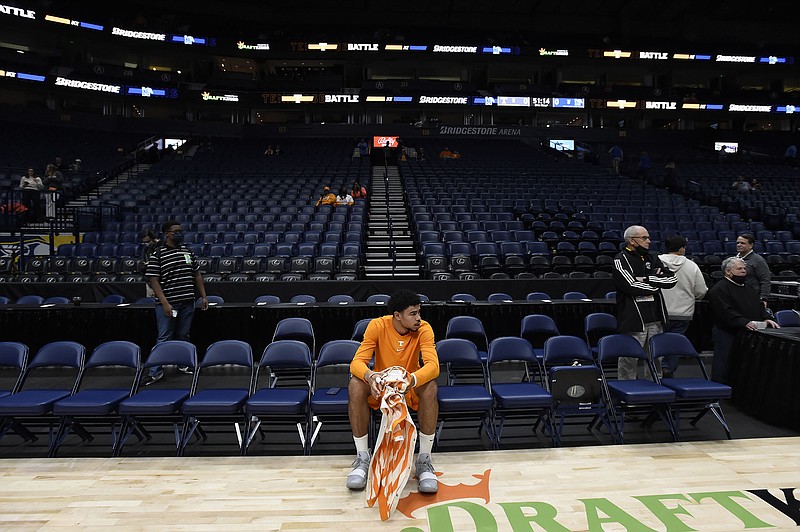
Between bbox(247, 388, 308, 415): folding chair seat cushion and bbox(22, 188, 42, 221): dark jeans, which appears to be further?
bbox(22, 188, 42, 221): dark jeans

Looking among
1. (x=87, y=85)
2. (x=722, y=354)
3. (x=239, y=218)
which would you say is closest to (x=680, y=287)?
(x=722, y=354)

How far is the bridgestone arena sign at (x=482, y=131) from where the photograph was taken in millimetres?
26438

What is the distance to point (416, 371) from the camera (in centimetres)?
354

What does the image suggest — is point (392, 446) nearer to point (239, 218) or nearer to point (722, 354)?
point (722, 354)


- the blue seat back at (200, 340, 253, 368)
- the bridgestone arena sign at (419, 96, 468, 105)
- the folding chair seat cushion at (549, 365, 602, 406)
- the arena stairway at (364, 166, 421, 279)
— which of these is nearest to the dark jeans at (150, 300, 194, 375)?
the blue seat back at (200, 340, 253, 368)

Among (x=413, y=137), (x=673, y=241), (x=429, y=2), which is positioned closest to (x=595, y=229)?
(x=673, y=241)

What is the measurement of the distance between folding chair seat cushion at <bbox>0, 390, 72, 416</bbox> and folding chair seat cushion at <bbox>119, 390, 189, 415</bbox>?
1.85 feet

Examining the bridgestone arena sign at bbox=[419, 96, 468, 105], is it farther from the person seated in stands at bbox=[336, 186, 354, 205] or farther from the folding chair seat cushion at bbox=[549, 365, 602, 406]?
the folding chair seat cushion at bbox=[549, 365, 602, 406]

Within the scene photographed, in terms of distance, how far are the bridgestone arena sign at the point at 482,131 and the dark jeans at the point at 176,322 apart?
2241 centimetres

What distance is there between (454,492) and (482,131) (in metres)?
25.2

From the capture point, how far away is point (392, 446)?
10.8ft

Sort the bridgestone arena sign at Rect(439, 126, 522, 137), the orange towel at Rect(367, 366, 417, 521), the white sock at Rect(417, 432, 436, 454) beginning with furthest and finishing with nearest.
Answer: the bridgestone arena sign at Rect(439, 126, 522, 137)
the white sock at Rect(417, 432, 436, 454)
the orange towel at Rect(367, 366, 417, 521)

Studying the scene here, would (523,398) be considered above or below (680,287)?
below

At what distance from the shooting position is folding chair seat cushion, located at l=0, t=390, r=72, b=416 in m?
3.87
